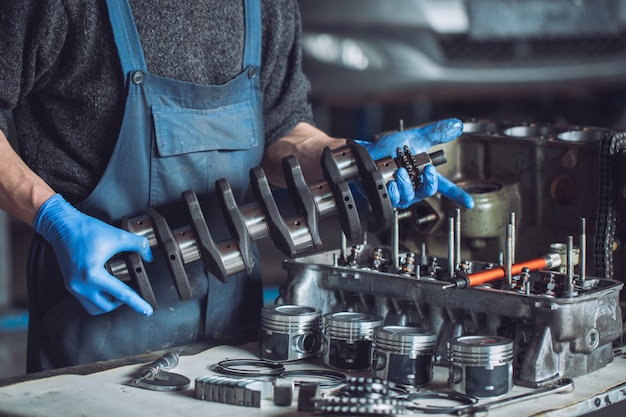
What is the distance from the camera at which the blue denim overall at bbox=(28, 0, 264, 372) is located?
2.24m

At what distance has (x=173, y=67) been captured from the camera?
7.48 ft

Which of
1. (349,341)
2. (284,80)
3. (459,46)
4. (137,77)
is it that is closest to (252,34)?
(284,80)

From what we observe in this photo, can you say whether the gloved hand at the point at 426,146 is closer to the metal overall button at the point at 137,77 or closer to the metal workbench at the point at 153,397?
the metal workbench at the point at 153,397

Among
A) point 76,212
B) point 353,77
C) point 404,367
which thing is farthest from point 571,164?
point 353,77

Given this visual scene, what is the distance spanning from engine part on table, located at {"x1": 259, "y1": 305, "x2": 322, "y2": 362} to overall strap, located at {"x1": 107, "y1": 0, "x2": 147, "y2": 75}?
0.57m

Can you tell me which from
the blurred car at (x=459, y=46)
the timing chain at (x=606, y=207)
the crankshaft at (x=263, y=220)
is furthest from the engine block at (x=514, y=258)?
the blurred car at (x=459, y=46)

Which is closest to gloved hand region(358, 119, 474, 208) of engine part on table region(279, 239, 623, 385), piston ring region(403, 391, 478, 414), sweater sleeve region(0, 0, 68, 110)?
engine part on table region(279, 239, 623, 385)

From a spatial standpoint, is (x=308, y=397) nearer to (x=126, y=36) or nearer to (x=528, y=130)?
(x=126, y=36)

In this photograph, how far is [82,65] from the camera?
2.20 m

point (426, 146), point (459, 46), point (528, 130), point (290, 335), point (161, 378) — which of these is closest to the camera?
point (161, 378)

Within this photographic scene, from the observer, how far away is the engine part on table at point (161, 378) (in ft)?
6.17

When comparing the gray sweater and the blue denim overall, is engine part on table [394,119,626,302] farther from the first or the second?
the gray sweater

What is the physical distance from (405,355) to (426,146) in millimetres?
595

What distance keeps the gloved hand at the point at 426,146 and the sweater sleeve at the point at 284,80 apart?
0.81 feet
